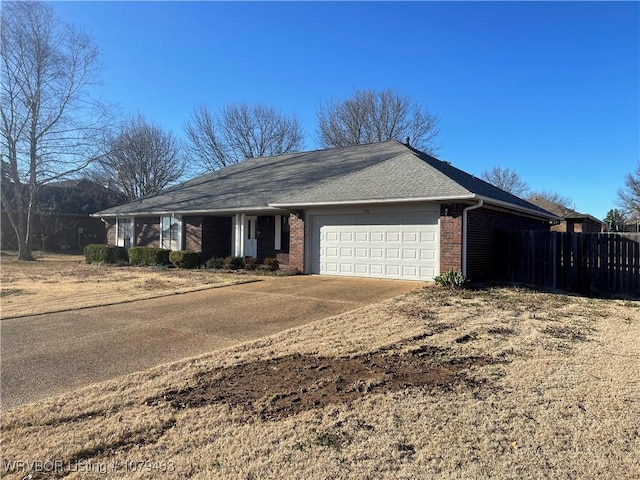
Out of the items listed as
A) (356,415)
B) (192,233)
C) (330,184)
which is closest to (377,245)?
(330,184)

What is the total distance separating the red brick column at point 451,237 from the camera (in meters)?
11.4

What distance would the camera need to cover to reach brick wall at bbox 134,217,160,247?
827 inches

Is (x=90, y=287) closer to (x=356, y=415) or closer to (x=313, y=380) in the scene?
(x=313, y=380)

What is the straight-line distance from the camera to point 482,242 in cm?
1243

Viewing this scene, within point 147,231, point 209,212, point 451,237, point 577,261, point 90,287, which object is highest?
point 209,212

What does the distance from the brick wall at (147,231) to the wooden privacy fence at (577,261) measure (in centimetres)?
1611

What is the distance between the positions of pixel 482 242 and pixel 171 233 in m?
14.1

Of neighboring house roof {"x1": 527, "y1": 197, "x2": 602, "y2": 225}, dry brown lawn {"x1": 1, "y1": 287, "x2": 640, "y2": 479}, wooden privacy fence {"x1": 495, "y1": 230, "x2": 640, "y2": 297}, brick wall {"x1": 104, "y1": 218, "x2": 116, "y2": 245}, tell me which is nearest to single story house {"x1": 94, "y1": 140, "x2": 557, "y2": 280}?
wooden privacy fence {"x1": 495, "y1": 230, "x2": 640, "y2": 297}

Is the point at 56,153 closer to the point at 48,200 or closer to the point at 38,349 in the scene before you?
the point at 48,200

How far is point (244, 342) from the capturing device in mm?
5918

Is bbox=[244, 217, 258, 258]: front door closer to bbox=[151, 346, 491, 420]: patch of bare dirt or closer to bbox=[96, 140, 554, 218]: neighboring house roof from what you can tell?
bbox=[96, 140, 554, 218]: neighboring house roof

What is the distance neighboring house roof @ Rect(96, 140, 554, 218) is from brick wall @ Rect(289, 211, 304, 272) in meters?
0.60

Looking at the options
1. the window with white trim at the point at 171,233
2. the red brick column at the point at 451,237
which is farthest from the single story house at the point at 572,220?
the window with white trim at the point at 171,233

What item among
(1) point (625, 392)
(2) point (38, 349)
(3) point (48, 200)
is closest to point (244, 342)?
(2) point (38, 349)
